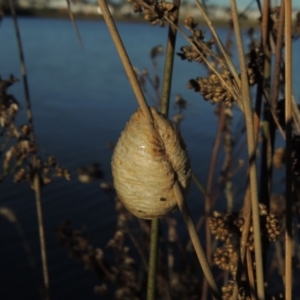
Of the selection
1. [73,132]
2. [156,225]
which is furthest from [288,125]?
[73,132]

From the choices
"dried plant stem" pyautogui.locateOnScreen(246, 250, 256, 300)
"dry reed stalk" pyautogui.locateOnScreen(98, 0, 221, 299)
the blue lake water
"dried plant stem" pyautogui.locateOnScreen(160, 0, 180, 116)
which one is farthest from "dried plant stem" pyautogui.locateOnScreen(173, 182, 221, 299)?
the blue lake water

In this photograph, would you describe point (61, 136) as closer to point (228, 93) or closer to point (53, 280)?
point (53, 280)

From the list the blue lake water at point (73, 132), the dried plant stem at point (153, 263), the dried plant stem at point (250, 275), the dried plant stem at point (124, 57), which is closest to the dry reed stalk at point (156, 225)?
the dried plant stem at point (153, 263)

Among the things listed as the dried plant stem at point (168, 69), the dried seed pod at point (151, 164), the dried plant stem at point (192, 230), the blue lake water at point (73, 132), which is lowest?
the blue lake water at point (73, 132)

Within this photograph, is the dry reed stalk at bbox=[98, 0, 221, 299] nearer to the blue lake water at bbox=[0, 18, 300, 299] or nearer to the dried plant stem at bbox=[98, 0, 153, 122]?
the dried plant stem at bbox=[98, 0, 153, 122]

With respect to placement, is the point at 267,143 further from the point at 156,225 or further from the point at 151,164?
the point at 151,164

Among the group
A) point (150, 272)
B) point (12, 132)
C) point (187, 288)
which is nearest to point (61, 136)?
point (187, 288)

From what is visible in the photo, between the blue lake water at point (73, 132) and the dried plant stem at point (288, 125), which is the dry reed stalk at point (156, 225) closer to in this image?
the dried plant stem at point (288, 125)
